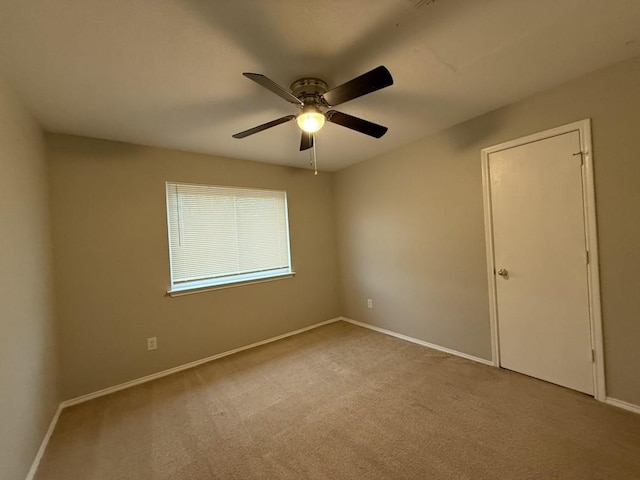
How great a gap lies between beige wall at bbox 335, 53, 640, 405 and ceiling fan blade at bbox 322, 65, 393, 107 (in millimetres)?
1669

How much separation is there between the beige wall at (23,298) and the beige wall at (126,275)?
0.16 meters

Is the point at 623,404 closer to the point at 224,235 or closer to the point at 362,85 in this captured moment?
the point at 362,85

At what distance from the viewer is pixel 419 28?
138cm

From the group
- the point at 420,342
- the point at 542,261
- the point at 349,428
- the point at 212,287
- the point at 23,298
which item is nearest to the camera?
the point at 23,298

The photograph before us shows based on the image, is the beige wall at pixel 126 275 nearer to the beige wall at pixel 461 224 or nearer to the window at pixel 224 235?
the window at pixel 224 235

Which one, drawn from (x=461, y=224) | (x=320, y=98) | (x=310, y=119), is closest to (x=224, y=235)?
(x=310, y=119)

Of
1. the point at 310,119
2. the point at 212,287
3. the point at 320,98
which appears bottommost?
the point at 212,287

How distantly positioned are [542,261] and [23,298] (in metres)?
3.78

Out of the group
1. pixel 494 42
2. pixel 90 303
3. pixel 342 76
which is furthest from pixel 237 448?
pixel 494 42

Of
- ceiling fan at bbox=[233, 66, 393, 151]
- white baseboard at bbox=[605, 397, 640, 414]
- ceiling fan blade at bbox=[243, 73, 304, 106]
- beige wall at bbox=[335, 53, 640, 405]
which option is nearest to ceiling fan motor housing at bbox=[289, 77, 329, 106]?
ceiling fan at bbox=[233, 66, 393, 151]

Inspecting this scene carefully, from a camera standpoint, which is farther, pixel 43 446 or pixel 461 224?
pixel 461 224

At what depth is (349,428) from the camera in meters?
1.81

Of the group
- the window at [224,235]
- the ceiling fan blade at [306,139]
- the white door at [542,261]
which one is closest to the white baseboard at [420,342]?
the white door at [542,261]

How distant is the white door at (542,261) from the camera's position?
2.02m
